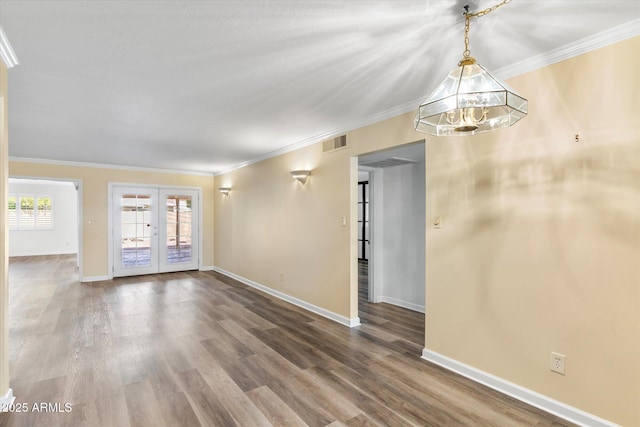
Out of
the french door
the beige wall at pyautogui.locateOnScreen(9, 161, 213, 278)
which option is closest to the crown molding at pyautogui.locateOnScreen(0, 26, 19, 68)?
the beige wall at pyautogui.locateOnScreen(9, 161, 213, 278)

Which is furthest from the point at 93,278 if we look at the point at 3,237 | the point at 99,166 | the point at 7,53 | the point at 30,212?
the point at 30,212

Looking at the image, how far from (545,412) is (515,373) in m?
0.28

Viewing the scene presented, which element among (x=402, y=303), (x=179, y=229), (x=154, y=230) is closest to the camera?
(x=402, y=303)

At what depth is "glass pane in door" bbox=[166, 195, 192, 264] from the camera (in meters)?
7.55

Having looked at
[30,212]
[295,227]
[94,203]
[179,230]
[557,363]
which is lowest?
[557,363]

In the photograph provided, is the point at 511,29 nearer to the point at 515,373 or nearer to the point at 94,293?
the point at 515,373

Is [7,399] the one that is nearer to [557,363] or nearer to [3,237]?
Answer: [3,237]

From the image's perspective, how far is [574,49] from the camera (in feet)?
6.77

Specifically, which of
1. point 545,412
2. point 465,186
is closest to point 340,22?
point 465,186

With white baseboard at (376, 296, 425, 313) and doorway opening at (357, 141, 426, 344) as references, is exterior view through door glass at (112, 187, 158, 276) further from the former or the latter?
white baseboard at (376, 296, 425, 313)

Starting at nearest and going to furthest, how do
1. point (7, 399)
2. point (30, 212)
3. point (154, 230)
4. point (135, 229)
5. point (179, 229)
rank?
point (7, 399) → point (135, 229) → point (154, 230) → point (179, 229) → point (30, 212)

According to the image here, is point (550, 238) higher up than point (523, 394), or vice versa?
point (550, 238)

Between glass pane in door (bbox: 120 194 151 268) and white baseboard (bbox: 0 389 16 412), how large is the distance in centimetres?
514

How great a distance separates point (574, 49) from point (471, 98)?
1.23 meters
